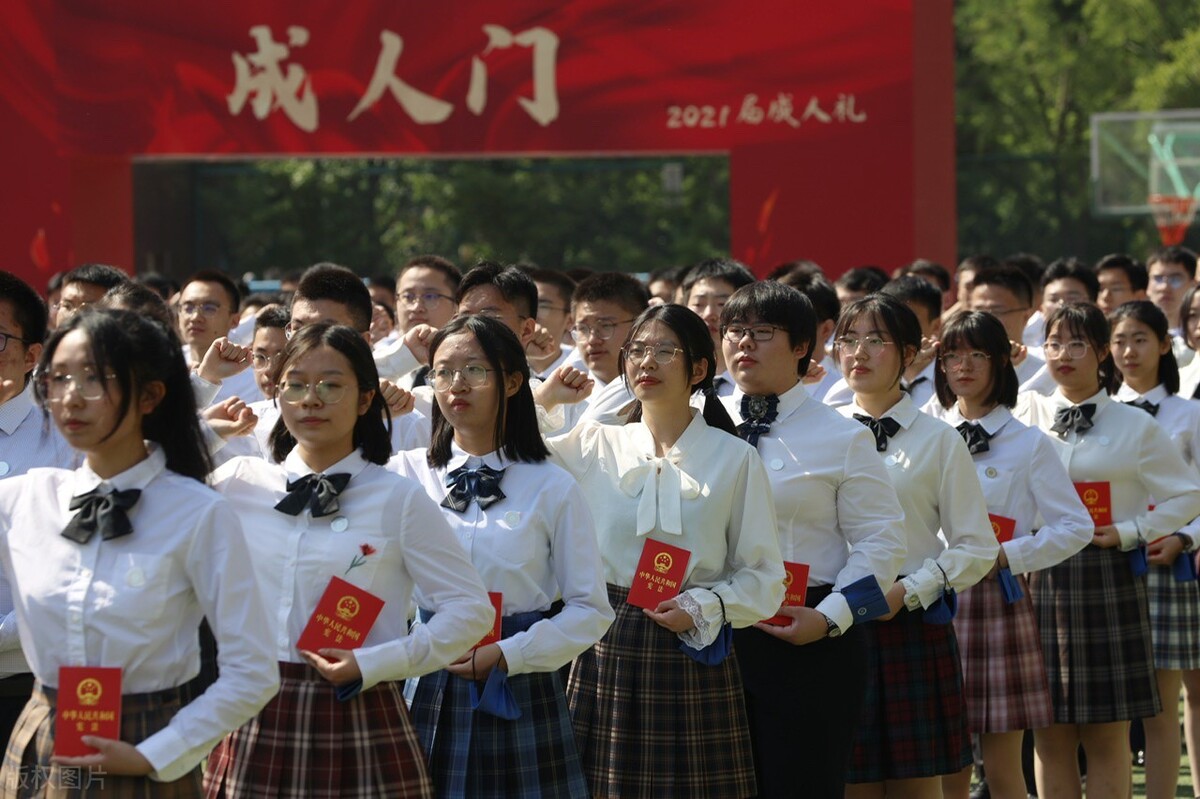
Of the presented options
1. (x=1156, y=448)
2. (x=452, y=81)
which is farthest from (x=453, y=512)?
(x=452, y=81)

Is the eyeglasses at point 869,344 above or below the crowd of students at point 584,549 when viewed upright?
above

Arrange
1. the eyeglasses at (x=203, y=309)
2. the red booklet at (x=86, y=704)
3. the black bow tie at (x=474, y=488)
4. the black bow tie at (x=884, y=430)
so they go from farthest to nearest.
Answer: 1. the eyeglasses at (x=203, y=309)
2. the black bow tie at (x=884, y=430)
3. the black bow tie at (x=474, y=488)
4. the red booklet at (x=86, y=704)

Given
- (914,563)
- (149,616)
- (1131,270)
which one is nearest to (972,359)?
(914,563)

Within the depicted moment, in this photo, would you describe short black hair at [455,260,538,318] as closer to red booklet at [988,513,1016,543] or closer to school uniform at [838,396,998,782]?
school uniform at [838,396,998,782]

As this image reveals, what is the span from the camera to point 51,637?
2.83 m

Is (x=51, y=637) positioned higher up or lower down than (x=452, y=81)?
lower down

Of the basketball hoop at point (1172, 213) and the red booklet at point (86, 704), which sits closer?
the red booklet at point (86, 704)

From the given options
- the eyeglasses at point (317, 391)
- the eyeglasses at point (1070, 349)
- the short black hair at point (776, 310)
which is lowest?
the eyeglasses at point (317, 391)

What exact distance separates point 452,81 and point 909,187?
10.3ft

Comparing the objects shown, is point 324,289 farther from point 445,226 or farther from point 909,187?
point 445,226

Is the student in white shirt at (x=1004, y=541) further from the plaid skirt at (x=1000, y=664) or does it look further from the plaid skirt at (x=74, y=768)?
the plaid skirt at (x=74, y=768)

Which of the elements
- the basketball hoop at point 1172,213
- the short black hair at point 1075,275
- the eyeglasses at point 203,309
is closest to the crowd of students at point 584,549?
the eyeglasses at point 203,309

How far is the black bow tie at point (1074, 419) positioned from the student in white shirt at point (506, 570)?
7.85ft

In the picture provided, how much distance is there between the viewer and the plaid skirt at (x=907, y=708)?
444cm
